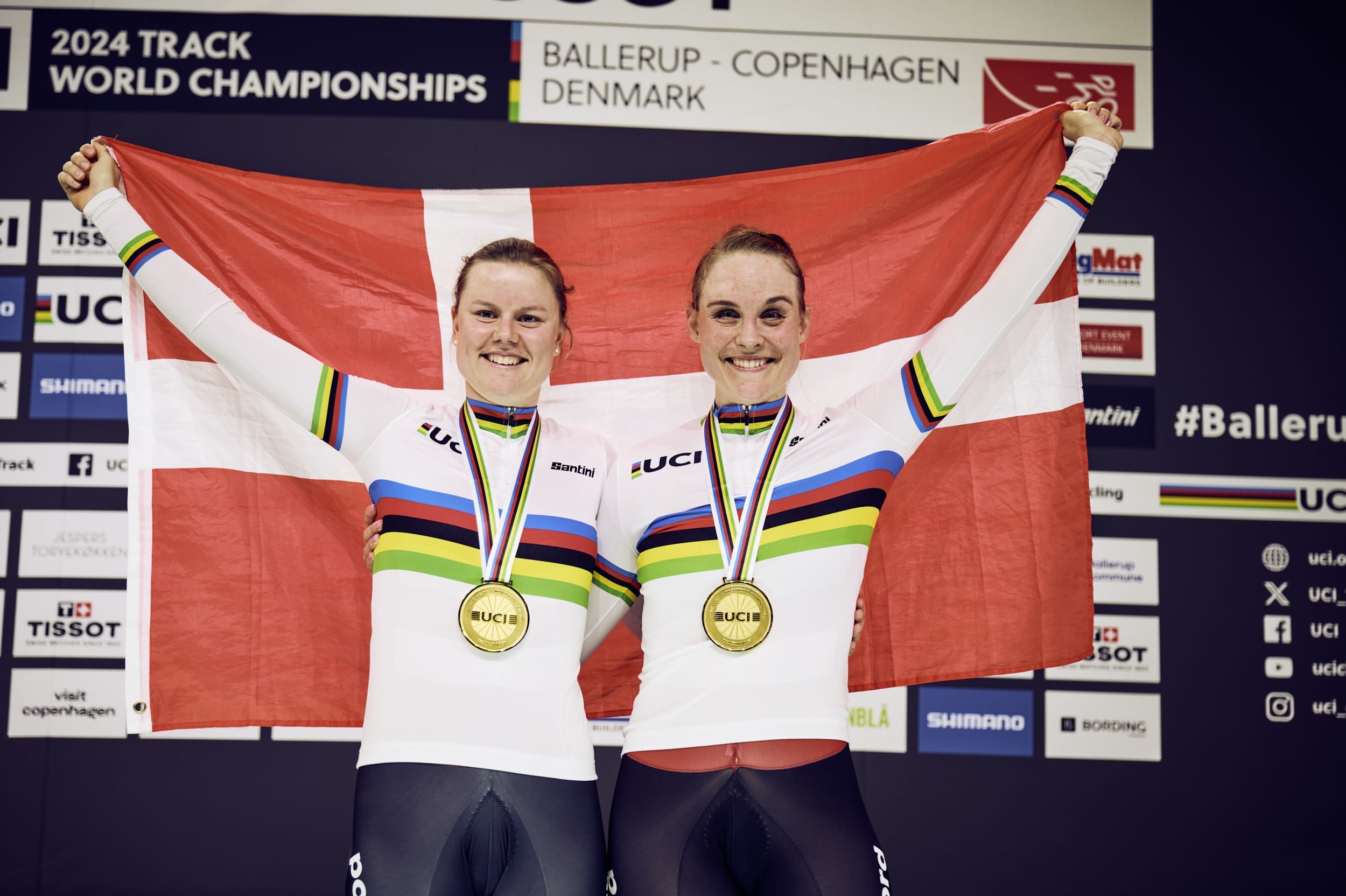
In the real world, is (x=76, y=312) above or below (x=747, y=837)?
above

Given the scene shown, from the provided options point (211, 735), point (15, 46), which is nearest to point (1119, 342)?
point (211, 735)

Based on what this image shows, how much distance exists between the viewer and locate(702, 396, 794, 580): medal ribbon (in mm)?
1913

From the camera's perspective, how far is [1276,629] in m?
3.77

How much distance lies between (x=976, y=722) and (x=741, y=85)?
235cm

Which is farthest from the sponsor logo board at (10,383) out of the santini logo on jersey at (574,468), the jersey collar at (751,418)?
the jersey collar at (751,418)

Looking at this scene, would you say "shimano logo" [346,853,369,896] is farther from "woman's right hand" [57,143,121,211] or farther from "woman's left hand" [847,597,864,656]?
"woman's right hand" [57,143,121,211]

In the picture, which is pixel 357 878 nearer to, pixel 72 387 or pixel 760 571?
pixel 760 571

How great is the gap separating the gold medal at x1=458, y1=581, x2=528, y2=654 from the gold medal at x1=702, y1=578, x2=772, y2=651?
0.31m

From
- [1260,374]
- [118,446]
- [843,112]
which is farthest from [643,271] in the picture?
[1260,374]

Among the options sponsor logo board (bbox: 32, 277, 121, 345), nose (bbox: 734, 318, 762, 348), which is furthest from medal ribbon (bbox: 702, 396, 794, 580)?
sponsor logo board (bbox: 32, 277, 121, 345)

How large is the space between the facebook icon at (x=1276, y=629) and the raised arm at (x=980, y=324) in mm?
2183

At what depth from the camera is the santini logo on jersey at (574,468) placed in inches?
80.7

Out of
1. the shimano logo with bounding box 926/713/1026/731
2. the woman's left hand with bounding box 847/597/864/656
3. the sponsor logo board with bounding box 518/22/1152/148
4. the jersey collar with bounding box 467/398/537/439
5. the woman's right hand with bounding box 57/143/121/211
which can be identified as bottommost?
the shimano logo with bounding box 926/713/1026/731

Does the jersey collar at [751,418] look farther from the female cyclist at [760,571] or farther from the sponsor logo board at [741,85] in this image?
the sponsor logo board at [741,85]
